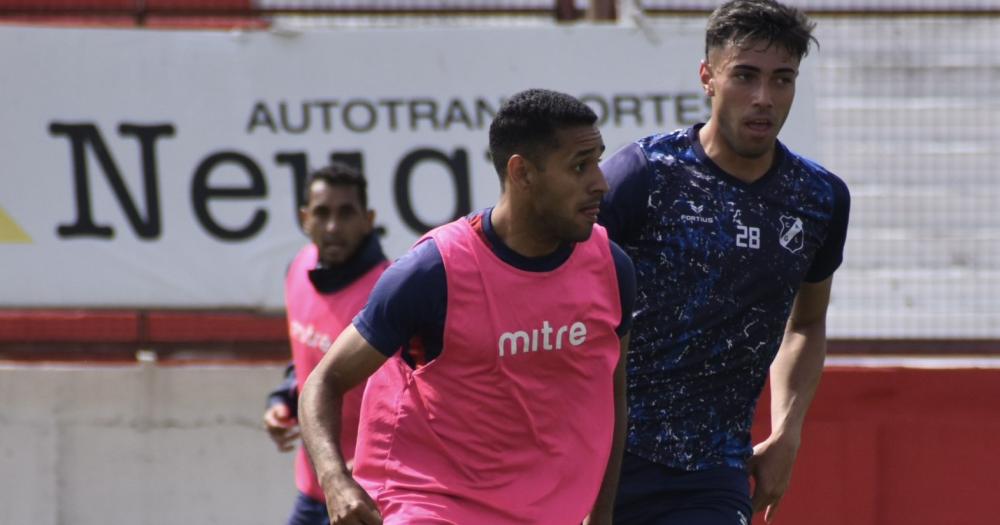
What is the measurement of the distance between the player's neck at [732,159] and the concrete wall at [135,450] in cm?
353

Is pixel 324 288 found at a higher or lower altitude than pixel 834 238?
lower

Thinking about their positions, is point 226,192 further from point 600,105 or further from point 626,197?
point 626,197

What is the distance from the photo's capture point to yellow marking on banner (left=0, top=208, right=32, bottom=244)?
7352 millimetres

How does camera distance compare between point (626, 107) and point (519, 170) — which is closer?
point (519, 170)

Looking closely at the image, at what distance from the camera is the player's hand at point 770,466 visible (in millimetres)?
4156

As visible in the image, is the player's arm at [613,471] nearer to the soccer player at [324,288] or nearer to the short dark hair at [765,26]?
the short dark hair at [765,26]

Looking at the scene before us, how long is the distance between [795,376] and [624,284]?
88 cm

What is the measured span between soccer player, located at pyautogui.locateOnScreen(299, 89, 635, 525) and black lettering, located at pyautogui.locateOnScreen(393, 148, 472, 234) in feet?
12.1

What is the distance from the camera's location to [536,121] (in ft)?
11.6

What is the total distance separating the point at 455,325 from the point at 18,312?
14.7 feet

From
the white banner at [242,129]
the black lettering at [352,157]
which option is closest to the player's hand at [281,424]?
the white banner at [242,129]

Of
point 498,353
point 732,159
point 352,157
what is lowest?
point 498,353

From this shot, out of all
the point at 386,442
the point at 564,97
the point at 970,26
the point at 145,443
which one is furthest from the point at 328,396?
the point at 970,26

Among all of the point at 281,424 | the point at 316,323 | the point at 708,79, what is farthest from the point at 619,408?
the point at 281,424
